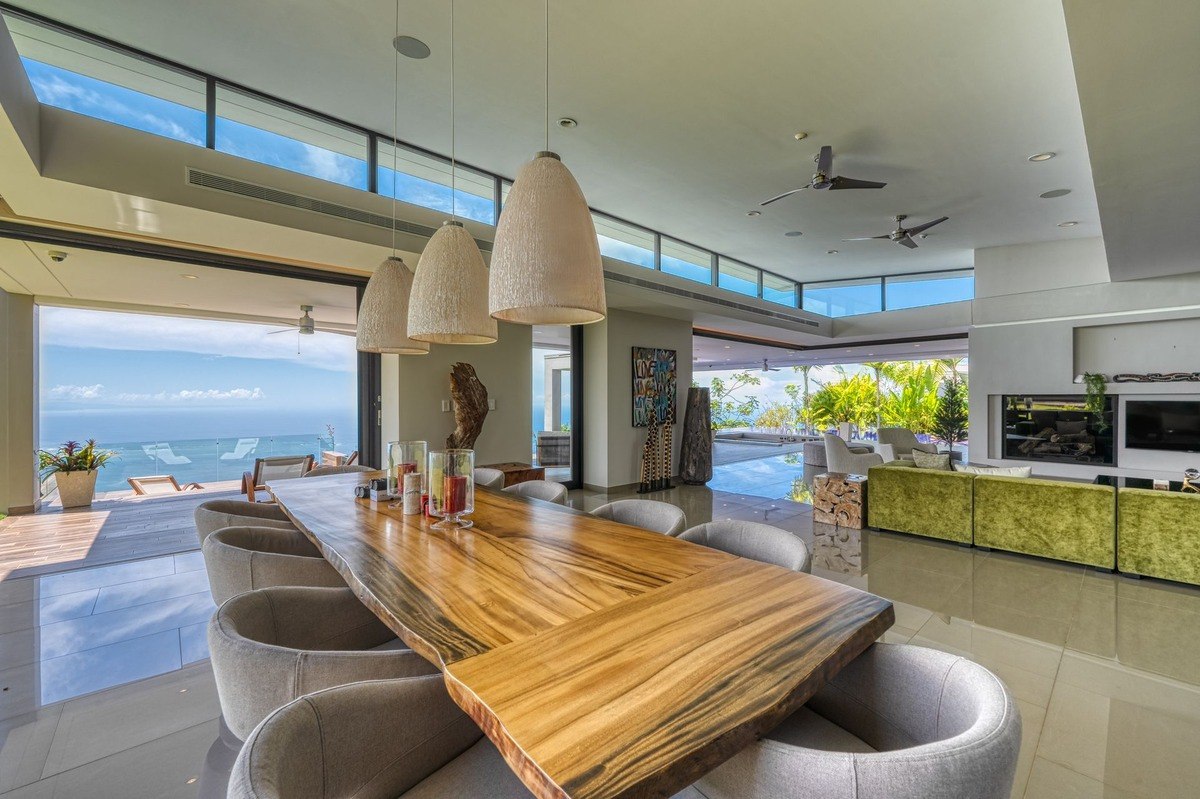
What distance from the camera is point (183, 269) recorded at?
4.86 metres

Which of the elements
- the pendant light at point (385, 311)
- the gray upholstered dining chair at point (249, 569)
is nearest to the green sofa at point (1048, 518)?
the pendant light at point (385, 311)

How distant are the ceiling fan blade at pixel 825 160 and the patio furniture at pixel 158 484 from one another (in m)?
9.67

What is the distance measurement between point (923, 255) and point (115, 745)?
10.3 meters

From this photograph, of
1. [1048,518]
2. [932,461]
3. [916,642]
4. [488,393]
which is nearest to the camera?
[916,642]

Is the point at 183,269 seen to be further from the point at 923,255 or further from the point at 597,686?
the point at 923,255

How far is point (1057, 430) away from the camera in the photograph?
780 cm

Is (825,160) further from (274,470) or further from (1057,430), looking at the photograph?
(274,470)

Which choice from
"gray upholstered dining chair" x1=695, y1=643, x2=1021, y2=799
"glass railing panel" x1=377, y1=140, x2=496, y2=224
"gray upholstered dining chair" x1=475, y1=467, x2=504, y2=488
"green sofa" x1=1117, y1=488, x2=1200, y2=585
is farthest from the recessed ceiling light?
"green sofa" x1=1117, y1=488, x2=1200, y2=585

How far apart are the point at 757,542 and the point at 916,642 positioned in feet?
5.30

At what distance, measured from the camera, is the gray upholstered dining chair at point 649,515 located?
2324 mm

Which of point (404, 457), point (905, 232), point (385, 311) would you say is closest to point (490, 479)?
point (404, 457)

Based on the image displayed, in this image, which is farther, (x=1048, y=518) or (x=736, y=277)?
(x=736, y=277)

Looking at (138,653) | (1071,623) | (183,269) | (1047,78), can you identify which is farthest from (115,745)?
(1047,78)

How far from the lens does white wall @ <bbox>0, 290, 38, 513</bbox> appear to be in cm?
558
